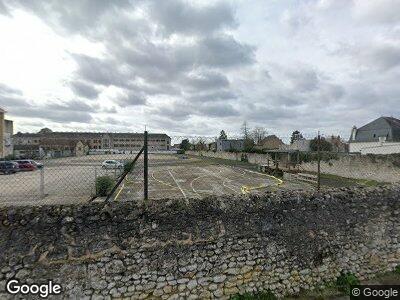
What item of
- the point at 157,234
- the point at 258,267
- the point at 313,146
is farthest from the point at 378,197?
the point at 313,146

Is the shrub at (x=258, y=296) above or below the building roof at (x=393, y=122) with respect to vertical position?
below

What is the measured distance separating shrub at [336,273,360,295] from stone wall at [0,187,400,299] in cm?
15

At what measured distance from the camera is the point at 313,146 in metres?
48.7

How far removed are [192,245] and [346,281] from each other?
3367 millimetres

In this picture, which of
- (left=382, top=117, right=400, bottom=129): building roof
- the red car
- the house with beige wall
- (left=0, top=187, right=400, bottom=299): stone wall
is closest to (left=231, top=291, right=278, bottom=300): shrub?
(left=0, top=187, right=400, bottom=299): stone wall

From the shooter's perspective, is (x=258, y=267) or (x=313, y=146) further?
(x=313, y=146)

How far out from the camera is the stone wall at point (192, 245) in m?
4.15

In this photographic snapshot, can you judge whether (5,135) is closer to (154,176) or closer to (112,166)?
(112,166)

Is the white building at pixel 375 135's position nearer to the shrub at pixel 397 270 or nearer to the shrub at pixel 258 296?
the shrub at pixel 397 270

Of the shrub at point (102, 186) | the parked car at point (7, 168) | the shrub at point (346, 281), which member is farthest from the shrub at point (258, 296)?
the parked car at point (7, 168)

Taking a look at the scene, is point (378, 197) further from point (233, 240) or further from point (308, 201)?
point (233, 240)

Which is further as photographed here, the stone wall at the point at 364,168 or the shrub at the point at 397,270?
the stone wall at the point at 364,168

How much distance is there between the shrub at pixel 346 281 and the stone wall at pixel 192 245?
0.15 metres

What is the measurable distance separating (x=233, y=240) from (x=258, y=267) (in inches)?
27.5
